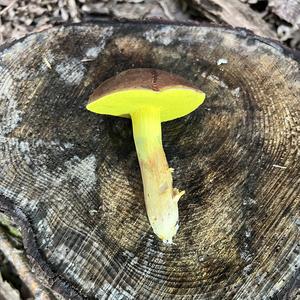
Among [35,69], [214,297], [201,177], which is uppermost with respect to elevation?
[35,69]

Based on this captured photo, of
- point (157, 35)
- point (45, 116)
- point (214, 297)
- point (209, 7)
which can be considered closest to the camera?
point (214, 297)

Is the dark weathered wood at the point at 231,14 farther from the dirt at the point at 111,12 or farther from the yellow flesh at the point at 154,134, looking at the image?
the yellow flesh at the point at 154,134

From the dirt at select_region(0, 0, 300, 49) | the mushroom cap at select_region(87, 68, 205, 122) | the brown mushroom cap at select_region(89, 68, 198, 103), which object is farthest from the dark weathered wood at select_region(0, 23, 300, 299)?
the dirt at select_region(0, 0, 300, 49)

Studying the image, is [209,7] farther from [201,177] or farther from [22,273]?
[22,273]

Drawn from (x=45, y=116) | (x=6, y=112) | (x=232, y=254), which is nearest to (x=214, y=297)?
(x=232, y=254)

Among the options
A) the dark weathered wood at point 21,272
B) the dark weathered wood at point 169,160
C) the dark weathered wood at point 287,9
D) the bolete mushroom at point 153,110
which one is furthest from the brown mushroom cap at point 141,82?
the dark weathered wood at point 287,9

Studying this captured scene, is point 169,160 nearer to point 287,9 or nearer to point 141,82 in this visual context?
point 141,82

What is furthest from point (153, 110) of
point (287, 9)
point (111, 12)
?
point (287, 9)
